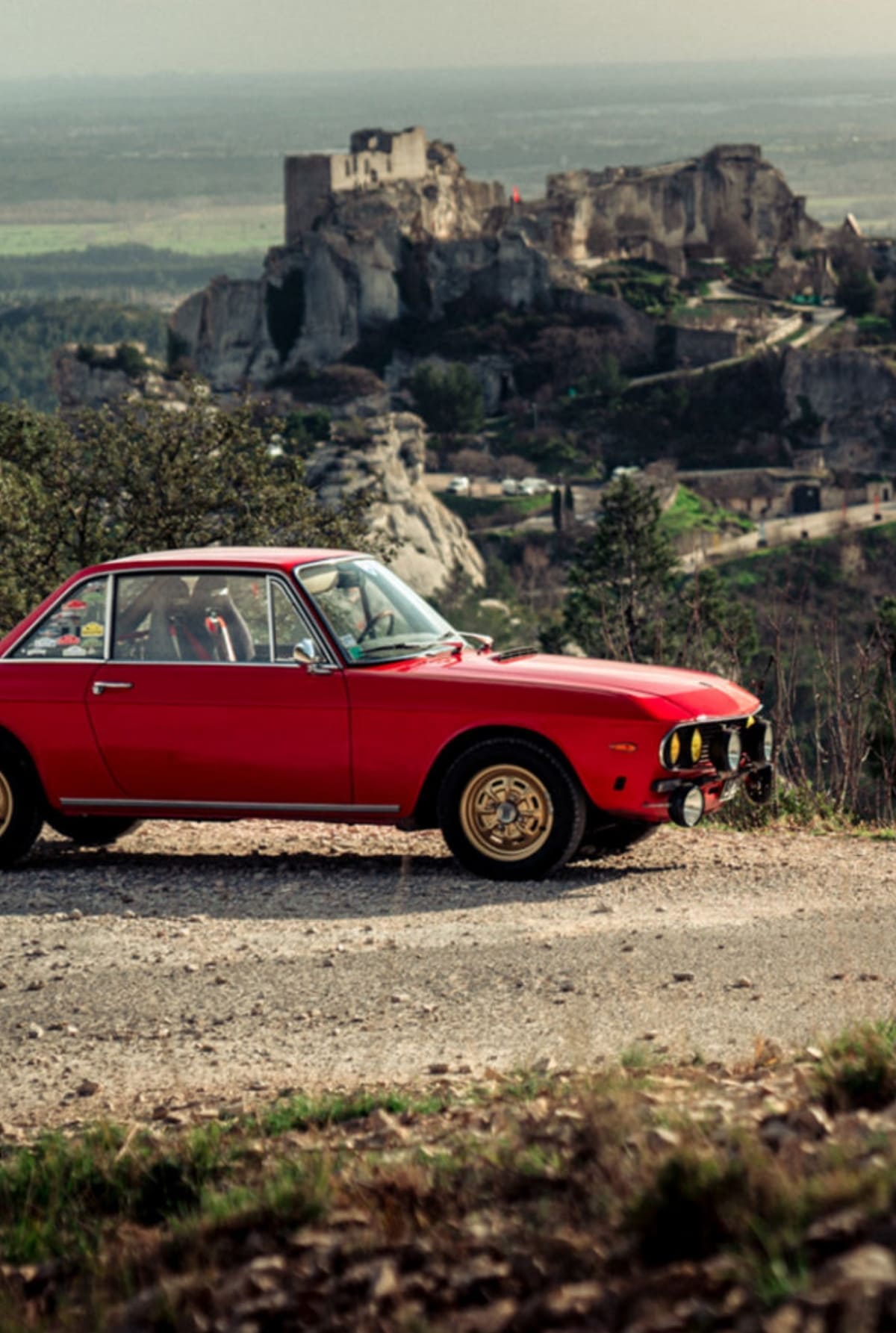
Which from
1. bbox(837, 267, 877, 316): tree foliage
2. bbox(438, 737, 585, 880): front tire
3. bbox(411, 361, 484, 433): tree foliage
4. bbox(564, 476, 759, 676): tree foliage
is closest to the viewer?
bbox(438, 737, 585, 880): front tire

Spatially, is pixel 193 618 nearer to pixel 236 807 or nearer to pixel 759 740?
pixel 236 807

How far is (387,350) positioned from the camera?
462 ft

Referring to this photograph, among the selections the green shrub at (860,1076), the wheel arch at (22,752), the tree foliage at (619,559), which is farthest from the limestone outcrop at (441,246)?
the green shrub at (860,1076)

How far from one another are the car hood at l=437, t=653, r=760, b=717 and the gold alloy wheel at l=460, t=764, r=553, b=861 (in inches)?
18.5

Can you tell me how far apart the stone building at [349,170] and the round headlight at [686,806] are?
5634 inches

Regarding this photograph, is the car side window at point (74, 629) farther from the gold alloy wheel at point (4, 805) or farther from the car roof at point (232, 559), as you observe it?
the gold alloy wheel at point (4, 805)

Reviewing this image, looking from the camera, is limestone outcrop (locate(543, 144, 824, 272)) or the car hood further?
limestone outcrop (locate(543, 144, 824, 272))

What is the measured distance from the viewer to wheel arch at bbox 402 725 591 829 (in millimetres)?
8445

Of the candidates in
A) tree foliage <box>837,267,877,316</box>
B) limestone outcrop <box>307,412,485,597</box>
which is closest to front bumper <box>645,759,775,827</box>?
limestone outcrop <box>307,412,485,597</box>

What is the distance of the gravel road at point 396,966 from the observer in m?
6.12

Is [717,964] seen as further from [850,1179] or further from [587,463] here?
[587,463]

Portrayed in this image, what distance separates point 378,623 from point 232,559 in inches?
32.9

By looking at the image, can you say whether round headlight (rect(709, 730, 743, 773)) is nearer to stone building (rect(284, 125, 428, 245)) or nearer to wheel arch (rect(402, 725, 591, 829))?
wheel arch (rect(402, 725, 591, 829))

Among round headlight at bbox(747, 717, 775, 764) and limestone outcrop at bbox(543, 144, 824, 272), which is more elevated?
limestone outcrop at bbox(543, 144, 824, 272)
